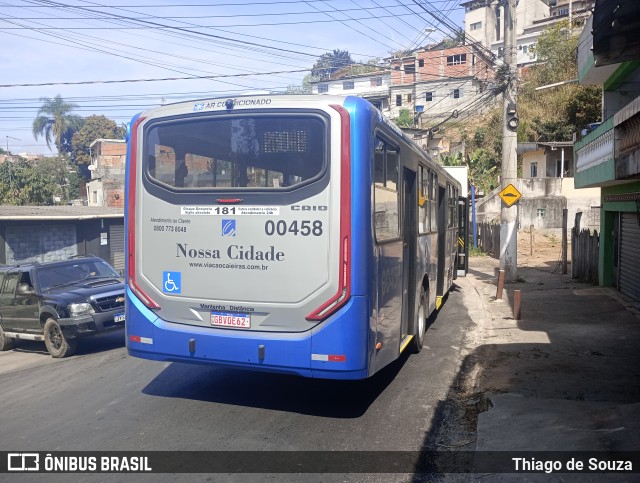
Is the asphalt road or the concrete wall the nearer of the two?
the asphalt road

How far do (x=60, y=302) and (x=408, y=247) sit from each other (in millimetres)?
6963

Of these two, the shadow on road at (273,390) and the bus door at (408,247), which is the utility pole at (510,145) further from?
the shadow on road at (273,390)

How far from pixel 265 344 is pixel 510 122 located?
1465cm

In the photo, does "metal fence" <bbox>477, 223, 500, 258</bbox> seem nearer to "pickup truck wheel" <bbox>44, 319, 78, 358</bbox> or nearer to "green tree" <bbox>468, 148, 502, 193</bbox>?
"green tree" <bbox>468, 148, 502, 193</bbox>

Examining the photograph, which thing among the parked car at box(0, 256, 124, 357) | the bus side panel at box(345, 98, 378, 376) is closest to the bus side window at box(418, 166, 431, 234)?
the bus side panel at box(345, 98, 378, 376)

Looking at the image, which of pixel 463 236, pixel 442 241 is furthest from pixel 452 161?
pixel 442 241

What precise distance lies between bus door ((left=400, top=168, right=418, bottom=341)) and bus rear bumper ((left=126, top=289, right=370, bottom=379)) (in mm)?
2170

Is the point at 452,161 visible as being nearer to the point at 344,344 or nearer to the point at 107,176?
the point at 107,176

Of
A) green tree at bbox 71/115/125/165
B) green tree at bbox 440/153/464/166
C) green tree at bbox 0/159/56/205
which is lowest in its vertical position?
green tree at bbox 0/159/56/205

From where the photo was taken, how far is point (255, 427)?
21.0ft

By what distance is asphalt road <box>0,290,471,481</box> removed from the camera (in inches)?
239

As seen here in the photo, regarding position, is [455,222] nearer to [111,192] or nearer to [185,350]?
[185,350]

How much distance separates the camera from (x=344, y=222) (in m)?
6.01

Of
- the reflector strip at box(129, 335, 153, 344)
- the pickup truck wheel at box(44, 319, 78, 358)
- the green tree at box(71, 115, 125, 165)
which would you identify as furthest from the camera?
the green tree at box(71, 115, 125, 165)
